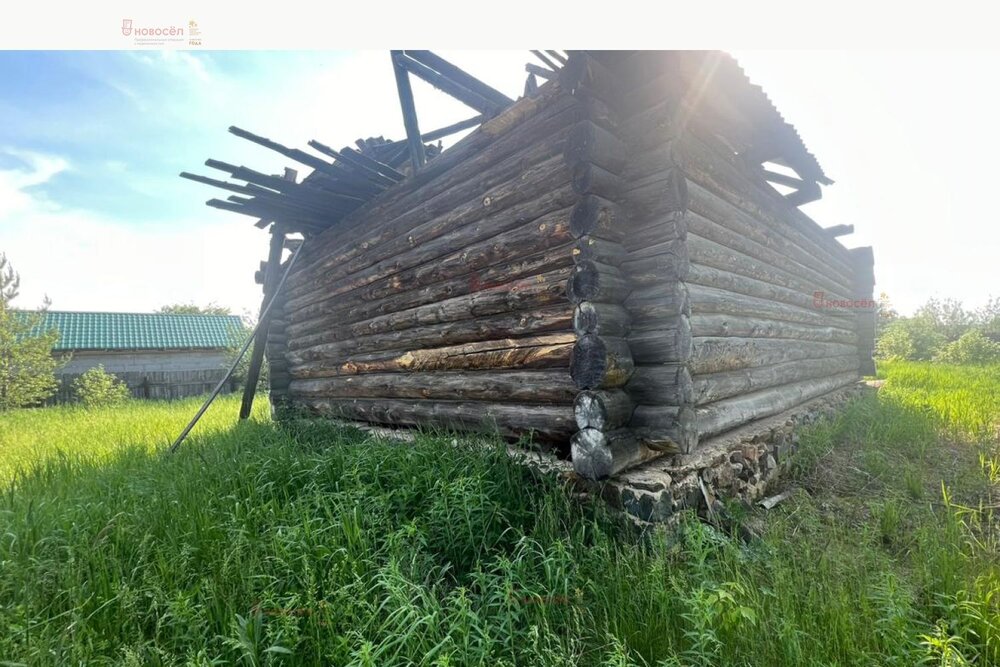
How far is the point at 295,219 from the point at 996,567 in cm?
848

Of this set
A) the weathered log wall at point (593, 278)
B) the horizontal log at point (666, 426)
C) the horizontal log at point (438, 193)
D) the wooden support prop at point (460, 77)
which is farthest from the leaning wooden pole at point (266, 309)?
the horizontal log at point (666, 426)

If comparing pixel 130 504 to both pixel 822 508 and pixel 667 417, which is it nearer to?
pixel 667 417

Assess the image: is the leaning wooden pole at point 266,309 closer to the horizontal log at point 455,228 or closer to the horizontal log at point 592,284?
the horizontal log at point 455,228

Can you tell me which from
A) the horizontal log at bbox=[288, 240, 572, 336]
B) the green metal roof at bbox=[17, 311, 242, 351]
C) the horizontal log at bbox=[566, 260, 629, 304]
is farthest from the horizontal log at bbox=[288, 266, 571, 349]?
the green metal roof at bbox=[17, 311, 242, 351]

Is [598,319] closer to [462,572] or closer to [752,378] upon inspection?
[462,572]

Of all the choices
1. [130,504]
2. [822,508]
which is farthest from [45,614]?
[822,508]

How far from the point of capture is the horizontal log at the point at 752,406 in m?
3.65

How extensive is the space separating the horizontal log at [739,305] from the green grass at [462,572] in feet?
6.24

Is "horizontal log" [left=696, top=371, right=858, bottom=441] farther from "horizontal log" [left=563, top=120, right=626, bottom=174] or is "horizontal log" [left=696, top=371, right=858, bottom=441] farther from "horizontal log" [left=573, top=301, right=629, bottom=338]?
"horizontal log" [left=563, top=120, right=626, bottom=174]

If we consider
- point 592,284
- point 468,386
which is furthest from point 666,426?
point 468,386

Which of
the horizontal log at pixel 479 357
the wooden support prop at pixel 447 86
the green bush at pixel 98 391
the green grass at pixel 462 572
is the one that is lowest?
the green bush at pixel 98 391

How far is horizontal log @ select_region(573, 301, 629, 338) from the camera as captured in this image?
3121mm

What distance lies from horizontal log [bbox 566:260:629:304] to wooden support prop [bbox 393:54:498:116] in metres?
2.23

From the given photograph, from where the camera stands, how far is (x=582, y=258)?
3.23m
